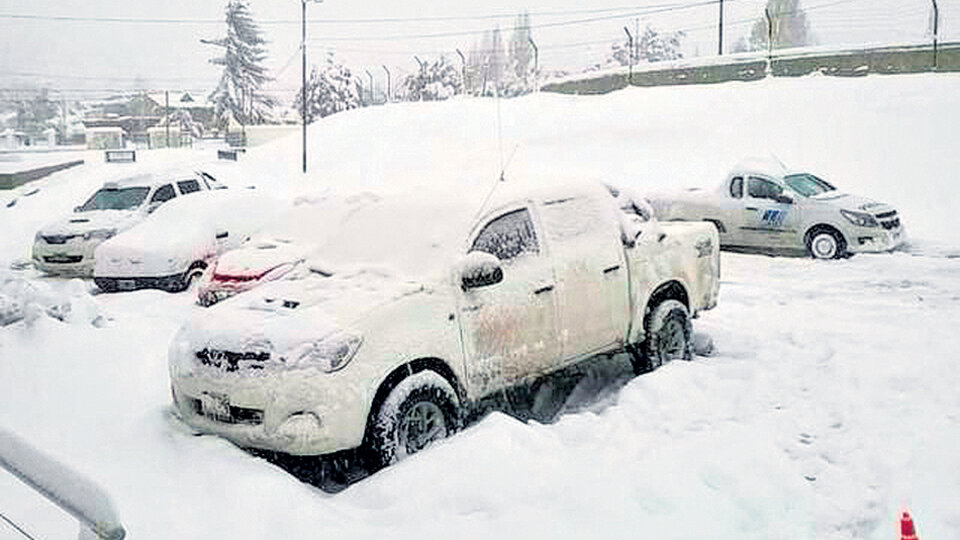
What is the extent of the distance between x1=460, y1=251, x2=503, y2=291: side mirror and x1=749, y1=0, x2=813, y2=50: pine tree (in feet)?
36.4

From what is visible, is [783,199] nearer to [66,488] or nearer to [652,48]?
[66,488]

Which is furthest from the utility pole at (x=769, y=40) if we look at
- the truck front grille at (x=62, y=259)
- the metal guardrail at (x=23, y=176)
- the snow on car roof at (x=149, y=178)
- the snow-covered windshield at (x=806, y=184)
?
the metal guardrail at (x=23, y=176)

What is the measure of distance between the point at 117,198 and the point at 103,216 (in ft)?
1.53

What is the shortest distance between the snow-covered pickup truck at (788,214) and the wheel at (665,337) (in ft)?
19.9

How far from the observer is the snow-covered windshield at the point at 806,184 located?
1180cm

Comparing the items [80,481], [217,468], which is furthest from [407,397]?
[80,481]

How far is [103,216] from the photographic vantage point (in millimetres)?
10750

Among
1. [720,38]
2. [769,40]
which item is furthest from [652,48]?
[769,40]

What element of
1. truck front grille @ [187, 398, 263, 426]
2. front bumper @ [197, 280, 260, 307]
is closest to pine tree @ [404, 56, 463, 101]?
front bumper @ [197, 280, 260, 307]

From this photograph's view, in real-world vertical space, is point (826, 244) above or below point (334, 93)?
below

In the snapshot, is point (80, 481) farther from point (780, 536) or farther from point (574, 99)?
point (574, 99)

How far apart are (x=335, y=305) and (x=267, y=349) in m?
0.42

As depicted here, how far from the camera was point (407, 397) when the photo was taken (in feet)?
13.3

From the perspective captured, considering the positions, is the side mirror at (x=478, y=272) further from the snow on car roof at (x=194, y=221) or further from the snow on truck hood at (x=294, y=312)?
the snow on car roof at (x=194, y=221)
